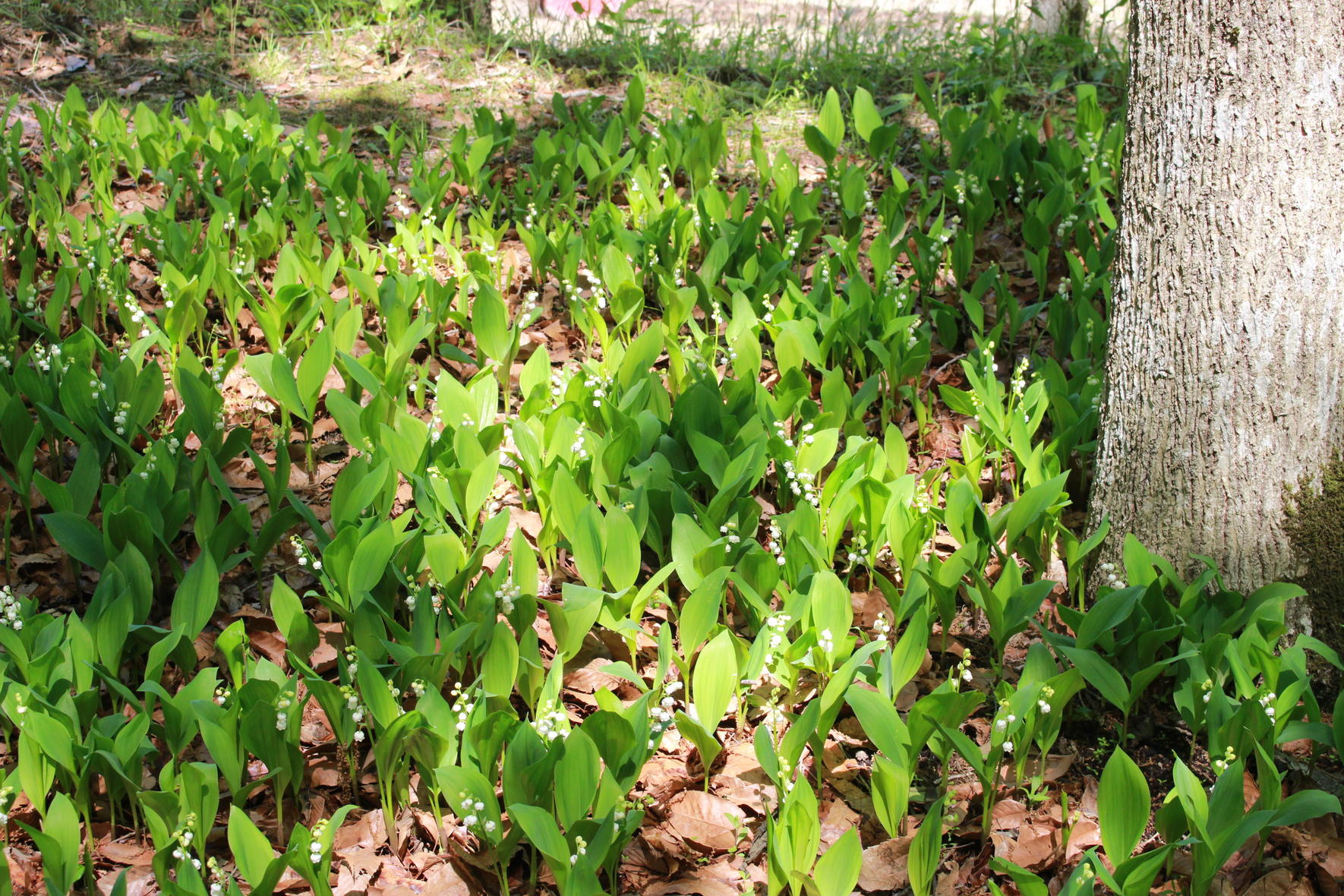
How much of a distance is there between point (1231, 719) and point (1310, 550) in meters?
0.64

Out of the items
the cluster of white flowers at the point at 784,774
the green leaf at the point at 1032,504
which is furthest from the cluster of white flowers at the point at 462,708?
the green leaf at the point at 1032,504

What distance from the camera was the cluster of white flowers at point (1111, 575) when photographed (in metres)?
2.56

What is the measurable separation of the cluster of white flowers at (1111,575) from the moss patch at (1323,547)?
0.36 m

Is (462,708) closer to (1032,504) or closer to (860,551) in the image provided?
(860,551)

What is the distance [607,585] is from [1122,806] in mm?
1249

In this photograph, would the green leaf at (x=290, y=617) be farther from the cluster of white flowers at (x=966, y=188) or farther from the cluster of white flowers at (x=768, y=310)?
the cluster of white flowers at (x=966, y=188)

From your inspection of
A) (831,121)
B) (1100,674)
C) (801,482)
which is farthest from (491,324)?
(831,121)

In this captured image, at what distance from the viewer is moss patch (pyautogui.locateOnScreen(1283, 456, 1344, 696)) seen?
2494 millimetres

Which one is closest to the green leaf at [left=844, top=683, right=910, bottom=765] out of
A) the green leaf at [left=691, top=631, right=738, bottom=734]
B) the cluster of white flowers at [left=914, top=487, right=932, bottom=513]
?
the green leaf at [left=691, top=631, right=738, bottom=734]

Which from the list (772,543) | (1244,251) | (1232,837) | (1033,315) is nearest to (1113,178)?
(1033,315)

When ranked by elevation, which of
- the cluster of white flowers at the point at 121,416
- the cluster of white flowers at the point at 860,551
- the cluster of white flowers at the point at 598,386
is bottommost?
the cluster of white flowers at the point at 860,551

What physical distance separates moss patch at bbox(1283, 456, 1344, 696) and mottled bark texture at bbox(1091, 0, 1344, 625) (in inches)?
1.0

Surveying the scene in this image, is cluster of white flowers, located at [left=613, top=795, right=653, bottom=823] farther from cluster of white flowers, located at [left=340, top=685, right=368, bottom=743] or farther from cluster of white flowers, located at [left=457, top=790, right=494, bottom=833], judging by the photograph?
A: cluster of white flowers, located at [left=340, top=685, right=368, bottom=743]

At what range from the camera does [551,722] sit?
2156 mm
